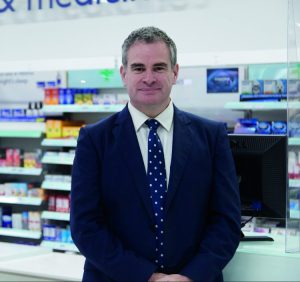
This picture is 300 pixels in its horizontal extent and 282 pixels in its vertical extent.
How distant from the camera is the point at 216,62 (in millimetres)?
4453

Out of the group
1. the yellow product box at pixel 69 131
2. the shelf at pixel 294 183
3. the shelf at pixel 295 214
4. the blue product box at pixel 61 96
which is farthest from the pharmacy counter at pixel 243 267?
the blue product box at pixel 61 96

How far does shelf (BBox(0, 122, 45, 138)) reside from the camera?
538cm

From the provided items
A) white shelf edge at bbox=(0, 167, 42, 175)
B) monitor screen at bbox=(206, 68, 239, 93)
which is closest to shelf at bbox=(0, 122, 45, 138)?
white shelf edge at bbox=(0, 167, 42, 175)

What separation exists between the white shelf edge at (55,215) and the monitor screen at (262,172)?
3.35 meters

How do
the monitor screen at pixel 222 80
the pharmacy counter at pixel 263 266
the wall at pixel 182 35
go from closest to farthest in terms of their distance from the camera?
the pharmacy counter at pixel 263 266, the wall at pixel 182 35, the monitor screen at pixel 222 80

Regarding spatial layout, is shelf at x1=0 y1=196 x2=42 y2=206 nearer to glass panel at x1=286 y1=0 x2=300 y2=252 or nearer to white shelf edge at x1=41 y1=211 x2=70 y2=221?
white shelf edge at x1=41 y1=211 x2=70 y2=221

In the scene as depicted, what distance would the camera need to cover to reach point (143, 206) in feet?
5.35

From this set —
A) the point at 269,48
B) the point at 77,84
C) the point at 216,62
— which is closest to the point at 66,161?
the point at 77,84

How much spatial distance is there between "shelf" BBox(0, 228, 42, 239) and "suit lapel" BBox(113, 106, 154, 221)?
4119mm

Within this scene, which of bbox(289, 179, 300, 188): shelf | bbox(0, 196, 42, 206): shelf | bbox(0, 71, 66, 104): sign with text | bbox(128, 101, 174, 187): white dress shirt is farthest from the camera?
bbox(0, 71, 66, 104): sign with text

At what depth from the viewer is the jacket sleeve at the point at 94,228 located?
1.58 meters

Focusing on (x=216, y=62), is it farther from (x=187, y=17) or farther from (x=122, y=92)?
(x=122, y=92)

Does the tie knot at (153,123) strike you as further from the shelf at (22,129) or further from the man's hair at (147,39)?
the shelf at (22,129)

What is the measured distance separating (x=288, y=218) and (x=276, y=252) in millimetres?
154
